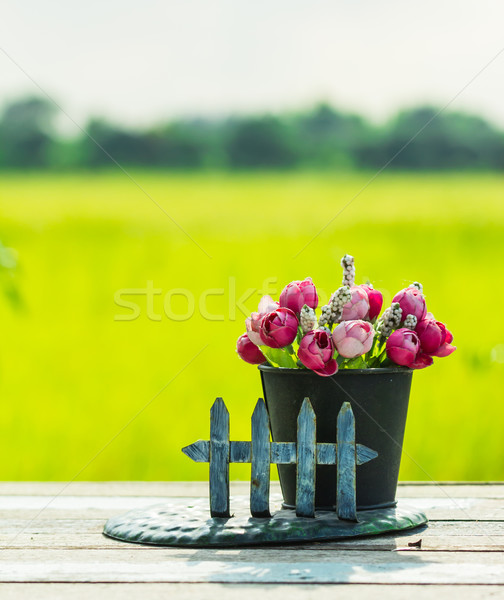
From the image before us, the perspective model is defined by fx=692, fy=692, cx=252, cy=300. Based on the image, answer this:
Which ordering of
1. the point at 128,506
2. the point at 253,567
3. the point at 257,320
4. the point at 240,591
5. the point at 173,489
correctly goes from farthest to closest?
the point at 173,489, the point at 128,506, the point at 257,320, the point at 253,567, the point at 240,591

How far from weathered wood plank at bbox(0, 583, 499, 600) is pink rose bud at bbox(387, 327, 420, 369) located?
1.46 feet

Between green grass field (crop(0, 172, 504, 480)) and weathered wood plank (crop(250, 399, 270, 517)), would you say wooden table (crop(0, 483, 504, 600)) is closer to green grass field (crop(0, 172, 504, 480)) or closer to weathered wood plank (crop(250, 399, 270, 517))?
weathered wood plank (crop(250, 399, 270, 517))

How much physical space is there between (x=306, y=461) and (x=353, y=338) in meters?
0.25

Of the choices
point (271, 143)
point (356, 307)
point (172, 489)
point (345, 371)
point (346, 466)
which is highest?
point (271, 143)

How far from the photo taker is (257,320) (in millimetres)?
1378

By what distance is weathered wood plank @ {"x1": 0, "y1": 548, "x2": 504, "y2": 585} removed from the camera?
3.46 ft

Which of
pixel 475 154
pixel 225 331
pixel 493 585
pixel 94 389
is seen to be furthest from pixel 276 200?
pixel 493 585

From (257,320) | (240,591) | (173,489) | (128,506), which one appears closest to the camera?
(240,591)

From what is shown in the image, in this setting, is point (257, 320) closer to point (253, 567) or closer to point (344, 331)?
point (344, 331)

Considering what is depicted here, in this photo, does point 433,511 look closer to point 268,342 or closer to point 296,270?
point 268,342

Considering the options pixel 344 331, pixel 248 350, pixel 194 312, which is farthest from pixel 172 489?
pixel 194 312

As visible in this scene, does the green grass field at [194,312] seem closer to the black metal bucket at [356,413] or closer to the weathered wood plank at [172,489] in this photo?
the black metal bucket at [356,413]

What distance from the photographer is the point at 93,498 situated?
1722 millimetres

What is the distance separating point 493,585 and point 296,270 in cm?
350
